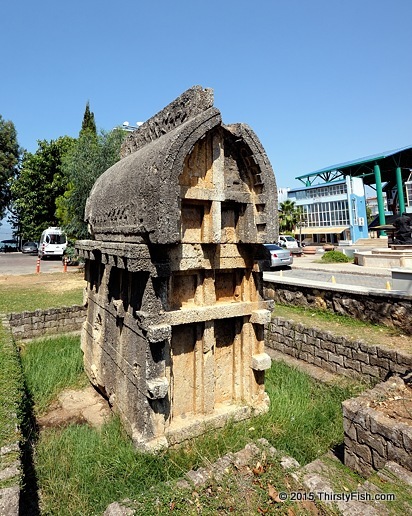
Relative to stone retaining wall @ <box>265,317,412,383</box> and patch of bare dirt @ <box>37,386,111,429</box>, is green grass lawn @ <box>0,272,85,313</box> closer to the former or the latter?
patch of bare dirt @ <box>37,386,111,429</box>

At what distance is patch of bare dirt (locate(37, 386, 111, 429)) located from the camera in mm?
5174

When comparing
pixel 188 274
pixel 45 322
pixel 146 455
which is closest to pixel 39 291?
pixel 45 322

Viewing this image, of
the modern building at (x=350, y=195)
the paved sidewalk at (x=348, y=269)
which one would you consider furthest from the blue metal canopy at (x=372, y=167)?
the paved sidewalk at (x=348, y=269)

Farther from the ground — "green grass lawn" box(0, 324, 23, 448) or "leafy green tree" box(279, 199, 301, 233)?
"leafy green tree" box(279, 199, 301, 233)

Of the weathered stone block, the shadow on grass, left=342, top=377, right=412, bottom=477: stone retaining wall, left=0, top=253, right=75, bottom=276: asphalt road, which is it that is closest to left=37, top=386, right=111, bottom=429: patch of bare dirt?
the shadow on grass

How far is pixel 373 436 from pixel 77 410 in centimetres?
453

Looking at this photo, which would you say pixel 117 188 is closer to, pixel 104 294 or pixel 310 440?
pixel 104 294

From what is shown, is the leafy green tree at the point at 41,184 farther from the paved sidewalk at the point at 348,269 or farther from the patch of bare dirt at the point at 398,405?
the patch of bare dirt at the point at 398,405

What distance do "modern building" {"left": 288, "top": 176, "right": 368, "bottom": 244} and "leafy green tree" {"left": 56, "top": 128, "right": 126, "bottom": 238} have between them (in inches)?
1181

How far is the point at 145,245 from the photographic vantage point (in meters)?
4.04

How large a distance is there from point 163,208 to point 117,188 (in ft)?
5.18

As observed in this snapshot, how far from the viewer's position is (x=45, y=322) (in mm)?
9414

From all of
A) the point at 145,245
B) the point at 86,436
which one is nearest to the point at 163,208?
the point at 145,245

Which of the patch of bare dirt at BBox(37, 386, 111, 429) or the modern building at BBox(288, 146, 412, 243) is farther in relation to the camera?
the modern building at BBox(288, 146, 412, 243)
